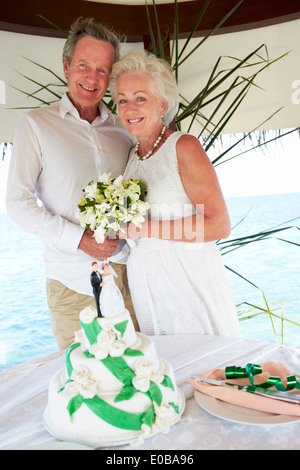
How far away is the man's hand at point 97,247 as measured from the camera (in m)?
1.95

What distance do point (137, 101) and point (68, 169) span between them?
1.58 feet

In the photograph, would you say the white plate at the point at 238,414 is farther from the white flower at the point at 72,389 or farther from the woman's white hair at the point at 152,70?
the woman's white hair at the point at 152,70

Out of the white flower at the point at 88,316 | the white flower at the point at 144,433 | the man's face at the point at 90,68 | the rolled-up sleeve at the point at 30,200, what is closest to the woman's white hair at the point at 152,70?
the man's face at the point at 90,68

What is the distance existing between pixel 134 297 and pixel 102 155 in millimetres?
749

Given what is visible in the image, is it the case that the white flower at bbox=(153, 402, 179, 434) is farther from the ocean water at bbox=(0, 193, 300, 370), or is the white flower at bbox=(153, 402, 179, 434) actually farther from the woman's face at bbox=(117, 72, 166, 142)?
the ocean water at bbox=(0, 193, 300, 370)

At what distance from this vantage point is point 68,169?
211cm

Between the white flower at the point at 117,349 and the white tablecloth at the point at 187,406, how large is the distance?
195 millimetres

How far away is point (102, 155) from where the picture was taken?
7.23 feet

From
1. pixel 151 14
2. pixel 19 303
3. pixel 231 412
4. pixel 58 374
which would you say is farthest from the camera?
pixel 19 303

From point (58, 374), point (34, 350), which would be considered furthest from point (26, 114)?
point (34, 350)

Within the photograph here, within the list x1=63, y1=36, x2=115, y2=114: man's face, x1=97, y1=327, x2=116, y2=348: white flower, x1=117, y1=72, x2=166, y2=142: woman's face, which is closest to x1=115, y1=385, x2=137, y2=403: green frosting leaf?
x1=97, y1=327, x2=116, y2=348: white flower

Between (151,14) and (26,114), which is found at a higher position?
(151,14)

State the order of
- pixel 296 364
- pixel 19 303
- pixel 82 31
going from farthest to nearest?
pixel 19 303, pixel 82 31, pixel 296 364

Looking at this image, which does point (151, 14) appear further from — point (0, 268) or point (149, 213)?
point (0, 268)
